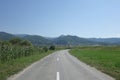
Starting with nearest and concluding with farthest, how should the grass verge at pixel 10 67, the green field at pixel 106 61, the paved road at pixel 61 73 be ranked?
1. the paved road at pixel 61 73
2. the grass verge at pixel 10 67
3. the green field at pixel 106 61

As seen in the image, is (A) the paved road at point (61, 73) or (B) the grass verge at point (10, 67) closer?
(A) the paved road at point (61, 73)

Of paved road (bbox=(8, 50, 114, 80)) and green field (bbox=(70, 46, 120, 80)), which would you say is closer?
paved road (bbox=(8, 50, 114, 80))

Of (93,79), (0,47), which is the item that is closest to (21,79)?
(93,79)

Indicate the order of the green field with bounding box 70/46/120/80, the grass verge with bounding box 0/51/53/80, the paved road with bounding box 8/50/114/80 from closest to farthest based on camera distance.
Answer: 1. the paved road with bounding box 8/50/114/80
2. the grass verge with bounding box 0/51/53/80
3. the green field with bounding box 70/46/120/80

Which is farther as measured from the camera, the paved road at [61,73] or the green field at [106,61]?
the green field at [106,61]

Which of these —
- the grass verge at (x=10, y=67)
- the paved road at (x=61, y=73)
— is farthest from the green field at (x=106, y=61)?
the grass verge at (x=10, y=67)

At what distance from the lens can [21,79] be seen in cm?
1243

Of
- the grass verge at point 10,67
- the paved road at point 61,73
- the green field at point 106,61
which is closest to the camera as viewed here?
the paved road at point 61,73

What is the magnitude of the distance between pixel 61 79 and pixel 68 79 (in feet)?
1.19

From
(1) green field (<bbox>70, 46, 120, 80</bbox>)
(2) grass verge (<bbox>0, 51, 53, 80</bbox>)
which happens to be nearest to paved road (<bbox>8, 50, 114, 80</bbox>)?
(2) grass verge (<bbox>0, 51, 53, 80</bbox>)

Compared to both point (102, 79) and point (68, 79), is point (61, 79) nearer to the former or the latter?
point (68, 79)

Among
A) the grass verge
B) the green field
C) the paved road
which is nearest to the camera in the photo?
the paved road

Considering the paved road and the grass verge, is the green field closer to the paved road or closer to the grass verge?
the paved road

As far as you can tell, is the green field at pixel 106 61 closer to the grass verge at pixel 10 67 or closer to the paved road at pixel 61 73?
the paved road at pixel 61 73
